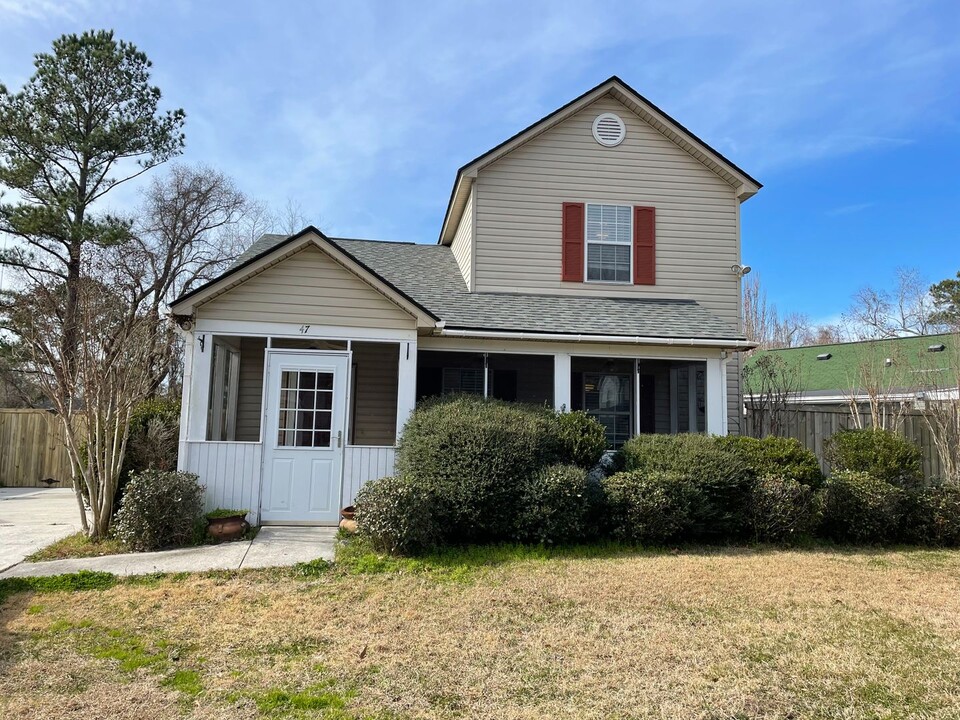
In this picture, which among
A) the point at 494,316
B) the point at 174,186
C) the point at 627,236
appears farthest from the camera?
the point at 174,186

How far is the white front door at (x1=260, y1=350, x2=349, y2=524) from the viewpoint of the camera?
9180 millimetres

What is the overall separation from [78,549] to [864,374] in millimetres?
13072

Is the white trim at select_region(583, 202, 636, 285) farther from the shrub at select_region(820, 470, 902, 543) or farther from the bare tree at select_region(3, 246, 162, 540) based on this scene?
the bare tree at select_region(3, 246, 162, 540)

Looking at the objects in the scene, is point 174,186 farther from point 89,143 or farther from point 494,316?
point 494,316

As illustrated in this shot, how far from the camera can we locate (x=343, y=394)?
944cm

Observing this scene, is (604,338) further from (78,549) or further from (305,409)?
(78,549)

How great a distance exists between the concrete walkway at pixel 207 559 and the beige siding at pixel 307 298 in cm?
318

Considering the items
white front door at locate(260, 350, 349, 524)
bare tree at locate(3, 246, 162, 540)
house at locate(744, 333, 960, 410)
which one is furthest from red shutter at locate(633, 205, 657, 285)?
bare tree at locate(3, 246, 162, 540)

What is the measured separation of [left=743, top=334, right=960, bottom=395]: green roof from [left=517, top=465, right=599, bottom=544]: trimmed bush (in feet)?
24.1

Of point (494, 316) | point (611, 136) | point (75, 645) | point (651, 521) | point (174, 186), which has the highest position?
point (174, 186)

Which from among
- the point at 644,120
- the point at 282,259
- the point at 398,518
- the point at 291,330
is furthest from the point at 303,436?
the point at 644,120

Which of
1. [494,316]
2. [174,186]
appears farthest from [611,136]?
[174,186]

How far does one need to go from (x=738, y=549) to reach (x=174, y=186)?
24.7 metres

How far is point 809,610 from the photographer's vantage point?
5781 millimetres
